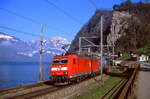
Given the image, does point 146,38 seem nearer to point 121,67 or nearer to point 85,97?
point 121,67

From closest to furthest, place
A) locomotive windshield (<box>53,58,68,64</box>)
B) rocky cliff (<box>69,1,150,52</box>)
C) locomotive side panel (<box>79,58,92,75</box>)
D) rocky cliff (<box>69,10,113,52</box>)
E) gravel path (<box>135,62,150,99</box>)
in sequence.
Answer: gravel path (<box>135,62,150,99</box>) → locomotive windshield (<box>53,58,68,64</box>) → locomotive side panel (<box>79,58,92,75</box>) → rocky cliff (<box>69,1,150,52</box>) → rocky cliff (<box>69,10,113,52</box>)

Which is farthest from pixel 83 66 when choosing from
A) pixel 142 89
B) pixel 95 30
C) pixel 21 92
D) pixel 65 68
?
pixel 95 30

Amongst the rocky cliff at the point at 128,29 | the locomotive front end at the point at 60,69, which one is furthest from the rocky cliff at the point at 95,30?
the locomotive front end at the point at 60,69

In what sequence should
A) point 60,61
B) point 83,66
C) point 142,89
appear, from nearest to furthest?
point 142,89, point 60,61, point 83,66

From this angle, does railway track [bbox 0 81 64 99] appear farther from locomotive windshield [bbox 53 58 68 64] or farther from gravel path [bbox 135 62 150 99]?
gravel path [bbox 135 62 150 99]

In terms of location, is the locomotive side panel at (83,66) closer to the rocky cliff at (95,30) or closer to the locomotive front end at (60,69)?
the locomotive front end at (60,69)

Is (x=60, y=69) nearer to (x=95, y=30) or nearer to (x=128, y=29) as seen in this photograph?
(x=128, y=29)

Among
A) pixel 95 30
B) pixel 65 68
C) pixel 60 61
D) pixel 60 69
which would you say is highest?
pixel 95 30

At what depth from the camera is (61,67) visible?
2105 cm

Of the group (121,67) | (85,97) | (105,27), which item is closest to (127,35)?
(105,27)

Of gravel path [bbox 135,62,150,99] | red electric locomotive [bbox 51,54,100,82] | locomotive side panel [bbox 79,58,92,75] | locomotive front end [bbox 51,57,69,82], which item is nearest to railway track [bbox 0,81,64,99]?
locomotive front end [bbox 51,57,69,82]

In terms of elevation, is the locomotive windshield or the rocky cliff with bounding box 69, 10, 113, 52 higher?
the rocky cliff with bounding box 69, 10, 113, 52

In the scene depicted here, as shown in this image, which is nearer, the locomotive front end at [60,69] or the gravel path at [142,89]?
the gravel path at [142,89]

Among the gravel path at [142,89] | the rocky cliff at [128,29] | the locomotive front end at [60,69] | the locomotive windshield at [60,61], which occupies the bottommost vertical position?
the gravel path at [142,89]
